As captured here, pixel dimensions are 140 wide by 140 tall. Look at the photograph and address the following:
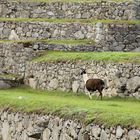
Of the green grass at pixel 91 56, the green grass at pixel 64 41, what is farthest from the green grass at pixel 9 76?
the green grass at pixel 64 41

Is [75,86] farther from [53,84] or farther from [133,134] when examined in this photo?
[133,134]

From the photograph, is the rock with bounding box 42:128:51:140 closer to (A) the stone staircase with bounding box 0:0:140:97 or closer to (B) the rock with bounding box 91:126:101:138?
(B) the rock with bounding box 91:126:101:138

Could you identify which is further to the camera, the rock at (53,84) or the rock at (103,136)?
the rock at (53,84)

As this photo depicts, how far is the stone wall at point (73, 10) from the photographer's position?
23.2 meters

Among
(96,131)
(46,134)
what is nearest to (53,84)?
(46,134)

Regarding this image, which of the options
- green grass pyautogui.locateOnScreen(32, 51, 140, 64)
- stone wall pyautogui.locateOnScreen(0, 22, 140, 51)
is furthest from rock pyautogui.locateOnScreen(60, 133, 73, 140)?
stone wall pyautogui.locateOnScreen(0, 22, 140, 51)

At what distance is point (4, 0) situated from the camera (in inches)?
1017

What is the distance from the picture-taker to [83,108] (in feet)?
44.0

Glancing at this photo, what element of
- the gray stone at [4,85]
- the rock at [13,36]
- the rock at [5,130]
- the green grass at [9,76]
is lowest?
the rock at [5,130]

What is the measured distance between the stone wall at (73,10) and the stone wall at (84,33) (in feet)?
5.97

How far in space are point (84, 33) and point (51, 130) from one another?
29.7ft

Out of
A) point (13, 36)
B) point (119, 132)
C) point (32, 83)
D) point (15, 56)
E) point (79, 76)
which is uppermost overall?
point (13, 36)

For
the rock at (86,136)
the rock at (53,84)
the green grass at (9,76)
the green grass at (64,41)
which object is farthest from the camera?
the green grass at (64,41)

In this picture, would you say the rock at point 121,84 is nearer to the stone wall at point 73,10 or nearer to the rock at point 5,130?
the rock at point 5,130
